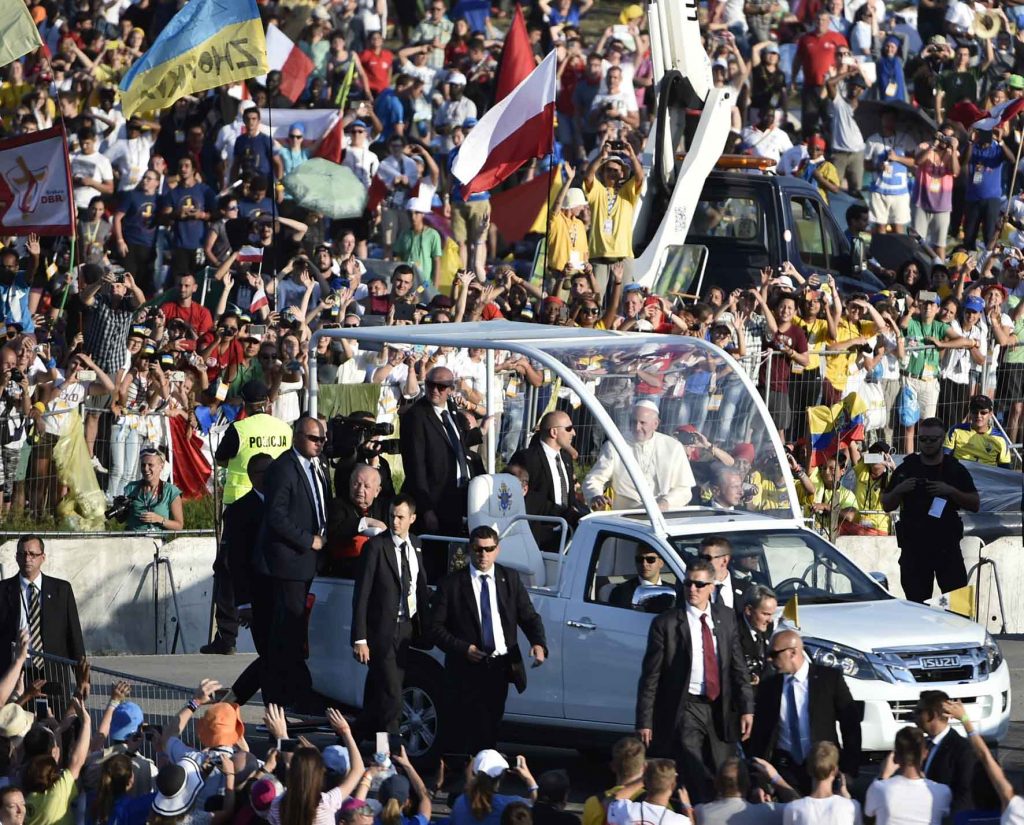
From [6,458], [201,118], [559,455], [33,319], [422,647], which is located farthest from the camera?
[201,118]

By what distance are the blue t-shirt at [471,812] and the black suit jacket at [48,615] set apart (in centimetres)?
407

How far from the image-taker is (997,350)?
1919 centimetres

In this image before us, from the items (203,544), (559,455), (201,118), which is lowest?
(203,544)

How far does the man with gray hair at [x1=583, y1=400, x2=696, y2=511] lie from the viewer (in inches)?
530

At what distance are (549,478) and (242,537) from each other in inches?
78.7

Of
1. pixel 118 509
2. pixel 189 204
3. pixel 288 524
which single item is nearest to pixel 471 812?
pixel 288 524

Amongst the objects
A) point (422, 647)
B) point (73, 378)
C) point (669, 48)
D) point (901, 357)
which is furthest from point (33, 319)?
point (422, 647)

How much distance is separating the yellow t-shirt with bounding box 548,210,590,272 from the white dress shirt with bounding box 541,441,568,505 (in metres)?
7.28

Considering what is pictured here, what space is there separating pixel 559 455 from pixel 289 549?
1.95 metres

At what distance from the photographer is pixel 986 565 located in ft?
59.0

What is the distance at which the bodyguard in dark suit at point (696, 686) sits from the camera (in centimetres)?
1126

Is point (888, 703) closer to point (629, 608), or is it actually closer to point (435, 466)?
point (629, 608)

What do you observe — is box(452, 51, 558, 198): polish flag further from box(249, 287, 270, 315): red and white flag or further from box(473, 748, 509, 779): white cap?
box(473, 748, 509, 779): white cap

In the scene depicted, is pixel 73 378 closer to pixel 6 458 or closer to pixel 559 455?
pixel 6 458
